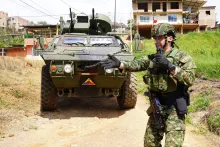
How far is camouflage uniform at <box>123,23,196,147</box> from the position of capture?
269 cm

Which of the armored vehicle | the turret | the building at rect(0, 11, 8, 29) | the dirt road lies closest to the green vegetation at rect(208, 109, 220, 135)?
the dirt road

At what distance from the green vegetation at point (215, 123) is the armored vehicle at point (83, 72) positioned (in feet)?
5.14

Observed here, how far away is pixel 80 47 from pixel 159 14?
28301 millimetres

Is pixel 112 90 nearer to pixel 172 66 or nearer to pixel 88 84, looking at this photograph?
pixel 88 84

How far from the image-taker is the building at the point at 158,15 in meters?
32.7

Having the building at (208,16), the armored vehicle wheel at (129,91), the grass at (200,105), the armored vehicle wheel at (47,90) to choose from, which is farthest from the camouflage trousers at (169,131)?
the building at (208,16)

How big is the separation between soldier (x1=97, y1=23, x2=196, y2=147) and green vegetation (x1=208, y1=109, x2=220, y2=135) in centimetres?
190

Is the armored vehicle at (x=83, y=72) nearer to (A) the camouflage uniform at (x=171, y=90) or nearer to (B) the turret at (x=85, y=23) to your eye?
(B) the turret at (x=85, y=23)

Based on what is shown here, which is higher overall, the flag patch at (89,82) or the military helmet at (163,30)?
the military helmet at (163,30)

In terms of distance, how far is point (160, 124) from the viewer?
2.84 m

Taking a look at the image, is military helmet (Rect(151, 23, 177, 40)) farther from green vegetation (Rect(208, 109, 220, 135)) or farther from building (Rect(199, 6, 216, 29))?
building (Rect(199, 6, 216, 29))

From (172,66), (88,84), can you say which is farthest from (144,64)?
(88,84)

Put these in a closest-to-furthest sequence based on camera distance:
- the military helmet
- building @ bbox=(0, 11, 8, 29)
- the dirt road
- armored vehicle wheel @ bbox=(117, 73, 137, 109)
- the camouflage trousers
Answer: the camouflage trousers < the military helmet < the dirt road < armored vehicle wheel @ bbox=(117, 73, 137, 109) < building @ bbox=(0, 11, 8, 29)

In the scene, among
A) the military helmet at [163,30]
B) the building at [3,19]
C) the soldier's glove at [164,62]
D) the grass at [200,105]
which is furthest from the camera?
the building at [3,19]
